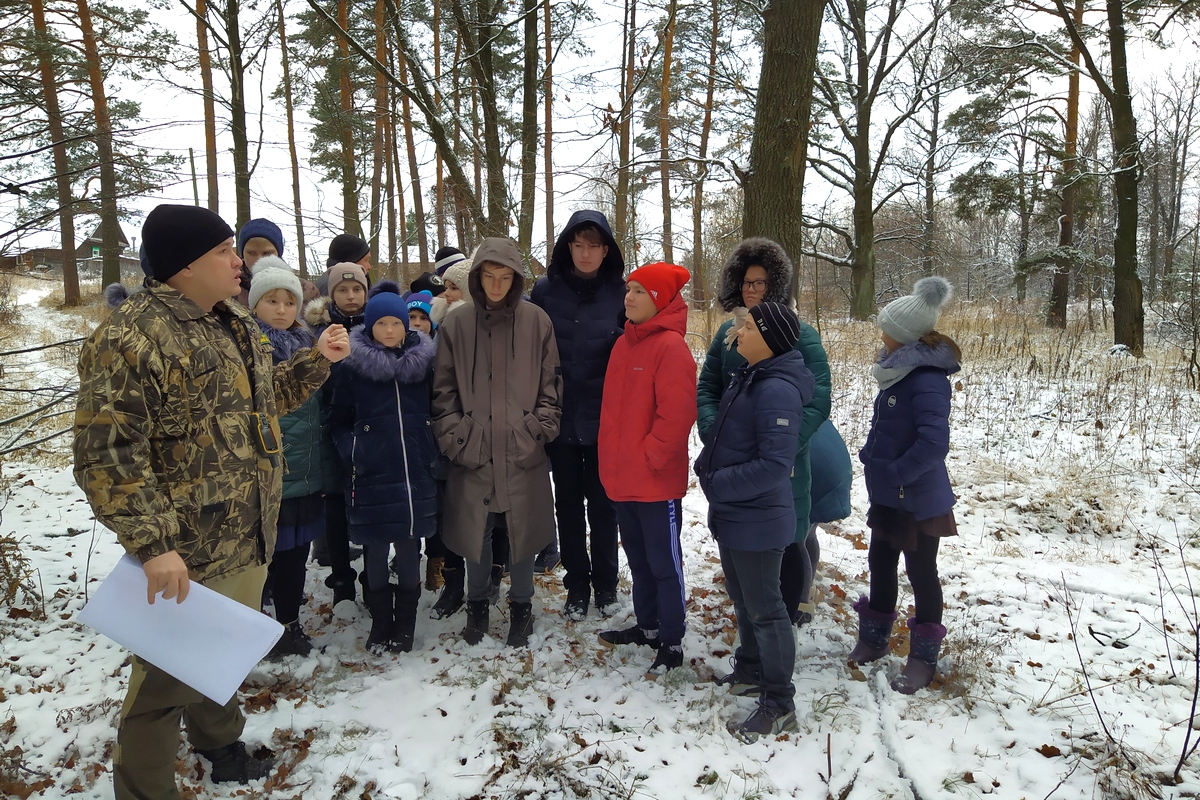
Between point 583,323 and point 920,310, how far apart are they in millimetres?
1682

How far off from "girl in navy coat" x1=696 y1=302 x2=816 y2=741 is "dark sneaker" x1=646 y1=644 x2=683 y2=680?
20.9 inches

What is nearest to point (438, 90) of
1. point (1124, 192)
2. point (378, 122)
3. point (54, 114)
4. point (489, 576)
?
point (54, 114)

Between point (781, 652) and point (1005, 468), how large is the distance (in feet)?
15.0

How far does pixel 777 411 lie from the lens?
99.3 inches

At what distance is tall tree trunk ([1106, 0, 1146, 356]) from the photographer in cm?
973

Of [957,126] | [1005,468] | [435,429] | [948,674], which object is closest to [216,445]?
[435,429]

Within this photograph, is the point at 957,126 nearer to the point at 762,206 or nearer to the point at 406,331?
the point at 762,206

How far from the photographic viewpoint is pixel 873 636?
319 cm

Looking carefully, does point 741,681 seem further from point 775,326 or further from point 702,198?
point 702,198

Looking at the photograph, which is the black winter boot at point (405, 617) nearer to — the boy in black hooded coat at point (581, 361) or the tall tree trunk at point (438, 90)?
the boy in black hooded coat at point (581, 361)

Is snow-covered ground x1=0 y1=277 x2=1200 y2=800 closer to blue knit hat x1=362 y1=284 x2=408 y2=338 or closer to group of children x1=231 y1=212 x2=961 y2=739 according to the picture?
group of children x1=231 y1=212 x2=961 y2=739

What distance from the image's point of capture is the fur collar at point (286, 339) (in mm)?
3037

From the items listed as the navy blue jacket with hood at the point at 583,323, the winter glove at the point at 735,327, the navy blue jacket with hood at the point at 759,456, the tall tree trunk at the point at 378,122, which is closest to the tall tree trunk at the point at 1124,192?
the winter glove at the point at 735,327

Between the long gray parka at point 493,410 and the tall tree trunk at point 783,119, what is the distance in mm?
2471
